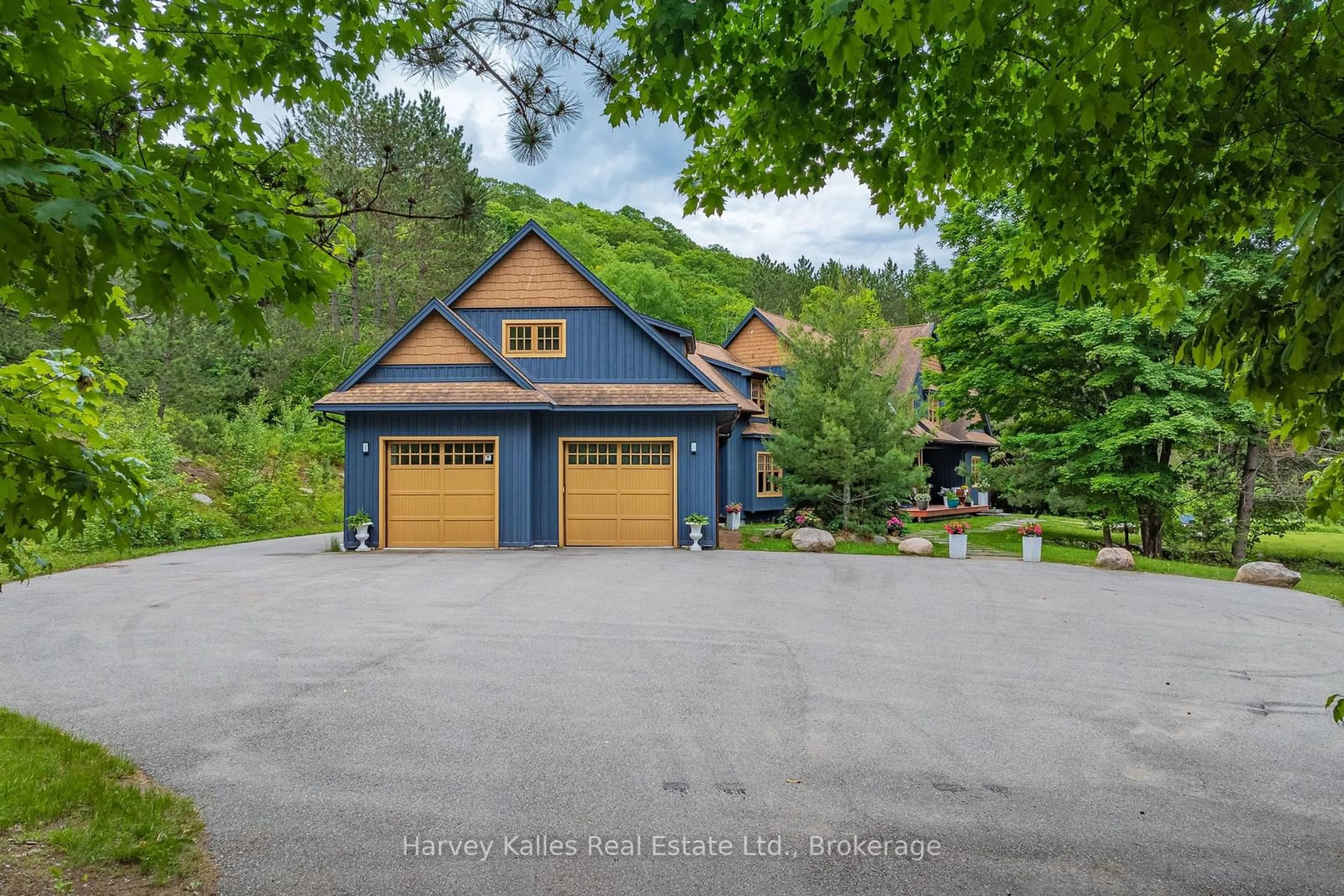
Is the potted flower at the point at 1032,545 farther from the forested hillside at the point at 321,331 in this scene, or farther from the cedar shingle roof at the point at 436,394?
the cedar shingle roof at the point at 436,394

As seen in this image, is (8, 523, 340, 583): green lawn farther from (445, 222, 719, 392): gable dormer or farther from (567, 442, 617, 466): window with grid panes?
(567, 442, 617, 466): window with grid panes

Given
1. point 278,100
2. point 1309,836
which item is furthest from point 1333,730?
point 278,100

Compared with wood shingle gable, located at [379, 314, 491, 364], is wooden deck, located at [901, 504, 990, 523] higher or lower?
lower

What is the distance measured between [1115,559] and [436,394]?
13.5 m

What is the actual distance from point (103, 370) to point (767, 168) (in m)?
4.44

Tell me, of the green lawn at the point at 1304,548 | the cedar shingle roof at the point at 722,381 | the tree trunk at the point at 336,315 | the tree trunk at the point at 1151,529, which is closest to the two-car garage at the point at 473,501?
the cedar shingle roof at the point at 722,381

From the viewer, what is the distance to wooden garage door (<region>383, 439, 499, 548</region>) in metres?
15.0

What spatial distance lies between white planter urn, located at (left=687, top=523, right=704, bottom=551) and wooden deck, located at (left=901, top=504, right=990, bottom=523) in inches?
365

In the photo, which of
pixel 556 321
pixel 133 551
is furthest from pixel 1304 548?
pixel 133 551

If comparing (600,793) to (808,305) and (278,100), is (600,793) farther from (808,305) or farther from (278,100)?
(808,305)

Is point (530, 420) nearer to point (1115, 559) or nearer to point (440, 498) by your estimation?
point (440, 498)

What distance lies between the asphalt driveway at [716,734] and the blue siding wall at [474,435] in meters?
5.57

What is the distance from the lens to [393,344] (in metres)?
15.2

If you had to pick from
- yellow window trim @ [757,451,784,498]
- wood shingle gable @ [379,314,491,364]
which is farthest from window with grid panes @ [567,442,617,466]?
yellow window trim @ [757,451,784,498]
